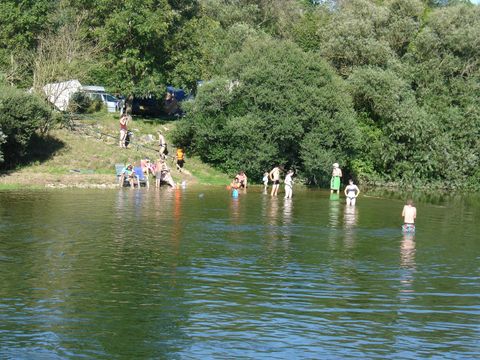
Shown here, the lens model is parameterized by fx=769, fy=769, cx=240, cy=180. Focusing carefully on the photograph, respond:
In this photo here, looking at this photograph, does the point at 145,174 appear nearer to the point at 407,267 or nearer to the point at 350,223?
the point at 350,223

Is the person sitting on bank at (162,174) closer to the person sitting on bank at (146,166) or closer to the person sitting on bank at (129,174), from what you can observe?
the person sitting on bank at (146,166)

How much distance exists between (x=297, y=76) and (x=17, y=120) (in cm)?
1946

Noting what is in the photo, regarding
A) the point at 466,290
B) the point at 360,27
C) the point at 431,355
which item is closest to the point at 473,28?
the point at 360,27

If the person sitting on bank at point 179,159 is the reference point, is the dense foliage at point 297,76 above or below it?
above

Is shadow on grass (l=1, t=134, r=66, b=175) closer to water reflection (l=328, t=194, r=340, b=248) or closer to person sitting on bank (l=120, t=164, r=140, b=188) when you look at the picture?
person sitting on bank (l=120, t=164, r=140, b=188)

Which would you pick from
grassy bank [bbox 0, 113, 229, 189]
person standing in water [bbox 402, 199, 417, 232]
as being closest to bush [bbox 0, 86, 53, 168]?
grassy bank [bbox 0, 113, 229, 189]

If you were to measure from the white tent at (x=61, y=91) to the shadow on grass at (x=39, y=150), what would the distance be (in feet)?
13.7

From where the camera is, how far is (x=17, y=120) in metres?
48.1

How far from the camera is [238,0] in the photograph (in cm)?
9250

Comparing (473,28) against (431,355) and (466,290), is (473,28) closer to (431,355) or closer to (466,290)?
(466,290)

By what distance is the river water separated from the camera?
16953 mm

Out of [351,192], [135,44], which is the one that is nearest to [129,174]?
[351,192]

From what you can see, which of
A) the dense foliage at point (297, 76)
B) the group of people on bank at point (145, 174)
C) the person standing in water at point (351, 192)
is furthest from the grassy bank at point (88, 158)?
the person standing in water at point (351, 192)

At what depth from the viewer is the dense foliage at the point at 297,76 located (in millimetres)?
54031
